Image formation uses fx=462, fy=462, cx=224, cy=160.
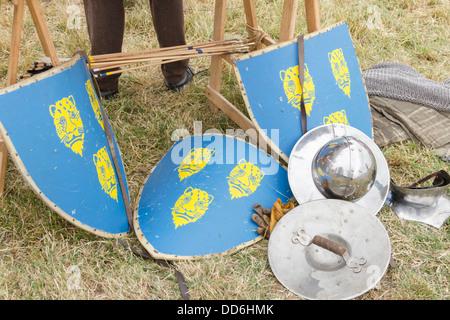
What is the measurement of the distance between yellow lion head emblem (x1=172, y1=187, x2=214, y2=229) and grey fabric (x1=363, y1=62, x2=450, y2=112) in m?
1.44

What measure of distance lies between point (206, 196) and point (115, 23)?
1.29 meters

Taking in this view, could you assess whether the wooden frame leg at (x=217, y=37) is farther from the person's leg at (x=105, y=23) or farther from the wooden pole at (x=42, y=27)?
the wooden pole at (x=42, y=27)

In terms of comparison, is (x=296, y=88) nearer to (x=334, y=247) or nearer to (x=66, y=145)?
(x=334, y=247)

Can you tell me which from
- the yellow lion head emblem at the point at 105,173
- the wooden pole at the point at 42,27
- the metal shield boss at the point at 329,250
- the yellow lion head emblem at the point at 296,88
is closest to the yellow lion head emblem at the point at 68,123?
the yellow lion head emblem at the point at 105,173

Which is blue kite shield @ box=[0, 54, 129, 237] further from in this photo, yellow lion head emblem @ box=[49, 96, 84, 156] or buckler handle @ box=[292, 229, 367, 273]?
buckler handle @ box=[292, 229, 367, 273]

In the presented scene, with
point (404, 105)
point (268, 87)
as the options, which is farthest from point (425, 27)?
point (268, 87)

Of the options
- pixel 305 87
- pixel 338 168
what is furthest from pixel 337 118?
pixel 338 168

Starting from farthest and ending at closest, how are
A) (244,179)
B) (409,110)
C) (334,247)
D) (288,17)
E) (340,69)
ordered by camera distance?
(409,110) < (340,69) < (288,17) < (244,179) < (334,247)

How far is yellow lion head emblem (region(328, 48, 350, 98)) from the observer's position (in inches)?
95.6

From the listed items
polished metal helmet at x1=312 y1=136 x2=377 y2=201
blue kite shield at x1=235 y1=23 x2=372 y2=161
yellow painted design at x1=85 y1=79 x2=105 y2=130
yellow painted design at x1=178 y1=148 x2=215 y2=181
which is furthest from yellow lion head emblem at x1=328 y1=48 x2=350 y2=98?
yellow painted design at x1=85 y1=79 x2=105 y2=130

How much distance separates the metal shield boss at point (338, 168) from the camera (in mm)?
2117

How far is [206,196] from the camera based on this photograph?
2135 millimetres

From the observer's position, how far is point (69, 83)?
6.15 feet

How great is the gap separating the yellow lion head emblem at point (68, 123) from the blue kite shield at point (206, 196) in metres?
0.46
